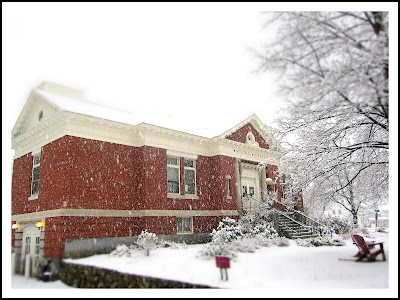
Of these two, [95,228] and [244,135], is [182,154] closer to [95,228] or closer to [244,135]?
[244,135]

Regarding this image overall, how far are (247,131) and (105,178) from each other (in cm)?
826

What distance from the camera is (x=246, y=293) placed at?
7.47m

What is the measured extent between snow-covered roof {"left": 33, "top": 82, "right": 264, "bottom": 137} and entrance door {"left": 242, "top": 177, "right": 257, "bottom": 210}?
2.99 meters

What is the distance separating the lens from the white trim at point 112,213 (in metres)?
12.3

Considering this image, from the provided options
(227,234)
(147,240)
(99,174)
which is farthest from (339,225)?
(99,174)

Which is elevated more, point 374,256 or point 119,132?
point 119,132

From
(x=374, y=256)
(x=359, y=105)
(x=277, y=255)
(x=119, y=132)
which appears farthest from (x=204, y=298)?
(x=119, y=132)

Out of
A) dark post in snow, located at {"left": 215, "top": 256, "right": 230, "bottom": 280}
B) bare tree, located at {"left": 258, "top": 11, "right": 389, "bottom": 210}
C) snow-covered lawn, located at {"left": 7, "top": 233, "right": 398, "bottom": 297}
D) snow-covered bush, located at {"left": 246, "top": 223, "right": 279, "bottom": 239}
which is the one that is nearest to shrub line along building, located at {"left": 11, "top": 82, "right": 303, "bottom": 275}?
snow-covered bush, located at {"left": 246, "top": 223, "right": 279, "bottom": 239}

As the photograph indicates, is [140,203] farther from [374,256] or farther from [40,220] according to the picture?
[374,256]

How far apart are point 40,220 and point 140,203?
375cm

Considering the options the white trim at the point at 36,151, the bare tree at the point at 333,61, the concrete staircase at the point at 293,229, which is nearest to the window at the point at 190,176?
the concrete staircase at the point at 293,229

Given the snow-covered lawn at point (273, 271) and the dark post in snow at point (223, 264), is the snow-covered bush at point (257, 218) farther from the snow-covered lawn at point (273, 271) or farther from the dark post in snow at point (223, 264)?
the dark post in snow at point (223, 264)

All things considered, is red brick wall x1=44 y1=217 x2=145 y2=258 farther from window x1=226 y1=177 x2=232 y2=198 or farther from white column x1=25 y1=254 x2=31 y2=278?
window x1=226 y1=177 x2=232 y2=198

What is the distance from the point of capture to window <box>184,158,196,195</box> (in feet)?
54.2
